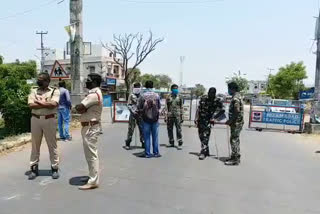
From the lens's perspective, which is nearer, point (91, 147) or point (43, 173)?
point (91, 147)

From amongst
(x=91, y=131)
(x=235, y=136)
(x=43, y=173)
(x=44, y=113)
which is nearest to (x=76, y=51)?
(x=43, y=173)

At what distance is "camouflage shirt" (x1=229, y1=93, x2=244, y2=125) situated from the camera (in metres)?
6.74

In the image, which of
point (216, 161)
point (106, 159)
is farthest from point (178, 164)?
point (106, 159)

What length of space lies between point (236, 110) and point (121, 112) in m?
7.32

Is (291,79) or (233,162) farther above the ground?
(291,79)

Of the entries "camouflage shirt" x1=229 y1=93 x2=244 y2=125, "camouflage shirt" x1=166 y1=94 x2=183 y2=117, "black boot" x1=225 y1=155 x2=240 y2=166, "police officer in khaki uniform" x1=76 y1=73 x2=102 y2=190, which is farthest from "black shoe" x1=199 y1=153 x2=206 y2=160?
"police officer in khaki uniform" x1=76 y1=73 x2=102 y2=190

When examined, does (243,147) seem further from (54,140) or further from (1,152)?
(1,152)

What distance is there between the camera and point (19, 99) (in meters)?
10.2

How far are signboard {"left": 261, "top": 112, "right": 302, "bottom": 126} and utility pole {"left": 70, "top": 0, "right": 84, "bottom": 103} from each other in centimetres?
838

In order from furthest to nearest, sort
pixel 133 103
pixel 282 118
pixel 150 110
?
pixel 282 118, pixel 133 103, pixel 150 110

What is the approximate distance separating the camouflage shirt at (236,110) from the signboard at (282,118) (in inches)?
293

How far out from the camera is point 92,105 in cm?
495

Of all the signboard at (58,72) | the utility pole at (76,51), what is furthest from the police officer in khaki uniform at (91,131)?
the utility pole at (76,51)

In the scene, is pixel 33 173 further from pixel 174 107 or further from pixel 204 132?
pixel 174 107
